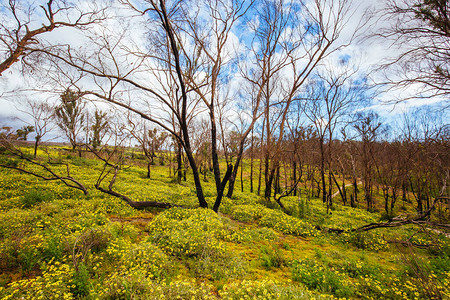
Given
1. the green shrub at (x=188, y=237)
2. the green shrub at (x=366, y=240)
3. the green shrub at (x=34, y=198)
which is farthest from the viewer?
the green shrub at (x=34, y=198)

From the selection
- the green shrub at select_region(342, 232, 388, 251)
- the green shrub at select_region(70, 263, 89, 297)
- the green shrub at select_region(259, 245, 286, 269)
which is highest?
the green shrub at select_region(70, 263, 89, 297)

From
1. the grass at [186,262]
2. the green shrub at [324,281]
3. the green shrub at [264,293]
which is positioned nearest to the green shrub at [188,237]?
the grass at [186,262]

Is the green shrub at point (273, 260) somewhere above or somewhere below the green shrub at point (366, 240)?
above

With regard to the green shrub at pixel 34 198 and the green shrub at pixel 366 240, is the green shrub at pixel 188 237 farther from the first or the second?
the green shrub at pixel 34 198

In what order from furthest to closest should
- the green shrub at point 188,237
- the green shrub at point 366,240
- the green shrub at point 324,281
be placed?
the green shrub at point 366,240
the green shrub at point 188,237
the green shrub at point 324,281

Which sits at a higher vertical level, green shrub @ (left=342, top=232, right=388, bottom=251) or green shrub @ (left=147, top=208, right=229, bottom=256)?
green shrub @ (left=147, top=208, right=229, bottom=256)

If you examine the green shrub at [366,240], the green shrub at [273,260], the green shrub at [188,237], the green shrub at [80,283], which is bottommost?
the green shrub at [366,240]

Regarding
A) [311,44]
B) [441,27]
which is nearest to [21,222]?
[441,27]

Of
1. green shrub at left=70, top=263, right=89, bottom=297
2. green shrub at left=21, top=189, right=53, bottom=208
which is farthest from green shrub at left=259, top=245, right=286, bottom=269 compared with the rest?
green shrub at left=21, top=189, right=53, bottom=208

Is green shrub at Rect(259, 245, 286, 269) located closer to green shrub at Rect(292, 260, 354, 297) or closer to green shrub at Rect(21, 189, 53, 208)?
green shrub at Rect(292, 260, 354, 297)

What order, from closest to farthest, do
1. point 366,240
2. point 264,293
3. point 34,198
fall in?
point 264,293 < point 366,240 < point 34,198

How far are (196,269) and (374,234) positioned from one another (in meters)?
7.10

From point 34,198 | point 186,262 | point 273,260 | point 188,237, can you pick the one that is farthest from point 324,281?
point 34,198

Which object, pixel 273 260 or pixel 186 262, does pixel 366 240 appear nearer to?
pixel 273 260
